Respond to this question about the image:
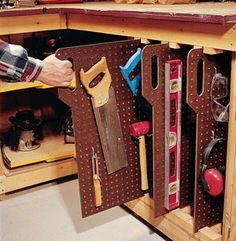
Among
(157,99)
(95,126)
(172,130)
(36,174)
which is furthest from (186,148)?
(36,174)

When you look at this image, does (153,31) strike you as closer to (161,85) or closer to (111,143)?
(161,85)

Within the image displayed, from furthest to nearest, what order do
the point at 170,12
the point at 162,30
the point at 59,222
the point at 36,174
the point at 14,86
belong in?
the point at 36,174
the point at 14,86
the point at 59,222
the point at 162,30
the point at 170,12

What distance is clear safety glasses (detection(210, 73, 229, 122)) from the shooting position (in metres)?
1.45

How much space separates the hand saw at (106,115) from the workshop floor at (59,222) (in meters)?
0.34

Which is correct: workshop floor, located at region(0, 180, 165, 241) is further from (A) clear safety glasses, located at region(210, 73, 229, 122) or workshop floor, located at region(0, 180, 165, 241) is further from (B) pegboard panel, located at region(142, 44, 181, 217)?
(A) clear safety glasses, located at region(210, 73, 229, 122)

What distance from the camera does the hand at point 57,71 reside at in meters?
1.47

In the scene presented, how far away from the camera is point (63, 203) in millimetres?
2094

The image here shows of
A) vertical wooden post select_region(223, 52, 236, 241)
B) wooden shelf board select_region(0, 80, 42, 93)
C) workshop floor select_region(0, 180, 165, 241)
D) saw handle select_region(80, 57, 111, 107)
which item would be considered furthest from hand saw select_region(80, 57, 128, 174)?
wooden shelf board select_region(0, 80, 42, 93)

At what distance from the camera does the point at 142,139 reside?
171 cm

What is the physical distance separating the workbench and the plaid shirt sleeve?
42 cm

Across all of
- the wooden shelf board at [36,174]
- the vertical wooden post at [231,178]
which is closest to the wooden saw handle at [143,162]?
the vertical wooden post at [231,178]

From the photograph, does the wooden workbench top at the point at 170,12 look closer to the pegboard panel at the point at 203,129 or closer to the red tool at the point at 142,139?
the pegboard panel at the point at 203,129

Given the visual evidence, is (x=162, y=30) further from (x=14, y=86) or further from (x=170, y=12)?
(x=14, y=86)

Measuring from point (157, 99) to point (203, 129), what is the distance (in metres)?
0.21
